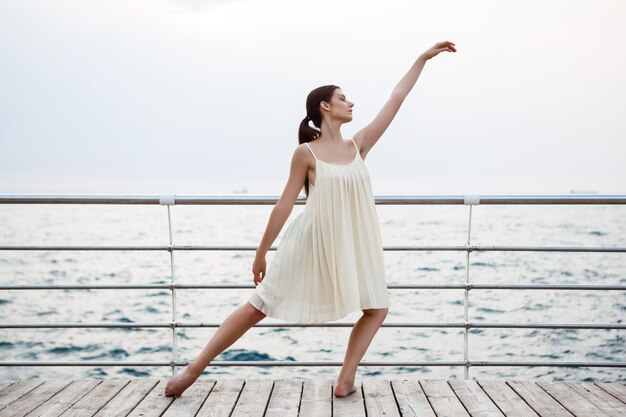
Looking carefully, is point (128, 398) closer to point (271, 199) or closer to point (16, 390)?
point (16, 390)

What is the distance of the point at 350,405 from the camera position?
3.11 meters

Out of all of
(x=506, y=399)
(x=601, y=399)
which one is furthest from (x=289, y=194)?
(x=601, y=399)

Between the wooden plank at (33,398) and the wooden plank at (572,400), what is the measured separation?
2.47 metres

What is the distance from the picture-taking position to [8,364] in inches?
140

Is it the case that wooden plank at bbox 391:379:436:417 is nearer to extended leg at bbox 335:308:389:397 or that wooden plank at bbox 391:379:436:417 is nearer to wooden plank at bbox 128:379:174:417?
extended leg at bbox 335:308:389:397

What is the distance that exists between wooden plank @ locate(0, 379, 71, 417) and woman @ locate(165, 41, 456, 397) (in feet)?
2.59

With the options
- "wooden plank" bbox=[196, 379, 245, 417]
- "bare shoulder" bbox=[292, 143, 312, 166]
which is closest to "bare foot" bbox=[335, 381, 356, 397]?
"wooden plank" bbox=[196, 379, 245, 417]

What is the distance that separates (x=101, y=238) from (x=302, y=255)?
3179 centimetres

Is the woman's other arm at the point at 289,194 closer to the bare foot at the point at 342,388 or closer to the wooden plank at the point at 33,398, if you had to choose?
the bare foot at the point at 342,388

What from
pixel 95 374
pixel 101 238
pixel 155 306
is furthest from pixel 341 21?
pixel 101 238

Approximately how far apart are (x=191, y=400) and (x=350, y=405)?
76 centimetres

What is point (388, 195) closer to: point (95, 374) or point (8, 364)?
point (8, 364)

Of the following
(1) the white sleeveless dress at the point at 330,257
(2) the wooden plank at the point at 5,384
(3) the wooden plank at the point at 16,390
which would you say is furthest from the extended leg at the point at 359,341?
(2) the wooden plank at the point at 5,384

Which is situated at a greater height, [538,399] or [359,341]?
[359,341]
